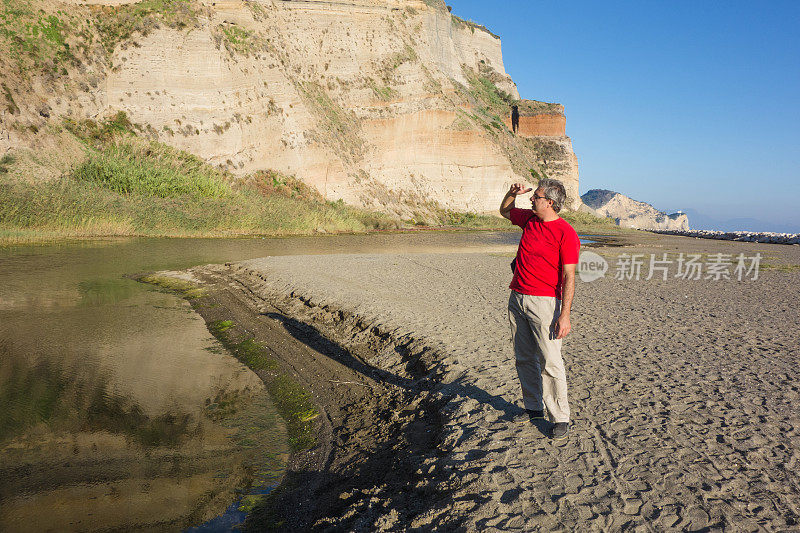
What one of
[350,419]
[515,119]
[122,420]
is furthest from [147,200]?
[515,119]

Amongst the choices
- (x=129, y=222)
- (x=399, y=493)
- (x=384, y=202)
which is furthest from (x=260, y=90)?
(x=399, y=493)

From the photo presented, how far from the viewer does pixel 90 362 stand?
8195 mm

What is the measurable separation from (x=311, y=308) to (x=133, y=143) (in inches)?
1107

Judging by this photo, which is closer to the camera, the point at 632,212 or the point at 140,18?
the point at 140,18

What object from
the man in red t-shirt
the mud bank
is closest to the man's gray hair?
the man in red t-shirt

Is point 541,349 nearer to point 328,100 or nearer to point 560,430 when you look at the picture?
point 560,430

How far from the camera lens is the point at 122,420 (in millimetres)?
6148

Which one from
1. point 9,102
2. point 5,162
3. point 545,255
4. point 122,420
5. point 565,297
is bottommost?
point 122,420

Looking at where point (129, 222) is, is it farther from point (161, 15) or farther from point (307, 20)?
point (307, 20)

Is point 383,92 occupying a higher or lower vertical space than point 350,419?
higher

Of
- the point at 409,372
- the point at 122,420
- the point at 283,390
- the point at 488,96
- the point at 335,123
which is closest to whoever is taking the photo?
the point at 122,420

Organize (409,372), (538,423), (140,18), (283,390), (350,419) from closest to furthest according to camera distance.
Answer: (538,423), (350,419), (283,390), (409,372), (140,18)

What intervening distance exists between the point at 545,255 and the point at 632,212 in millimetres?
198079

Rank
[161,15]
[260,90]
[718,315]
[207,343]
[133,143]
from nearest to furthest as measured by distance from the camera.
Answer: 1. [207,343]
2. [718,315]
3. [133,143]
4. [161,15]
5. [260,90]
